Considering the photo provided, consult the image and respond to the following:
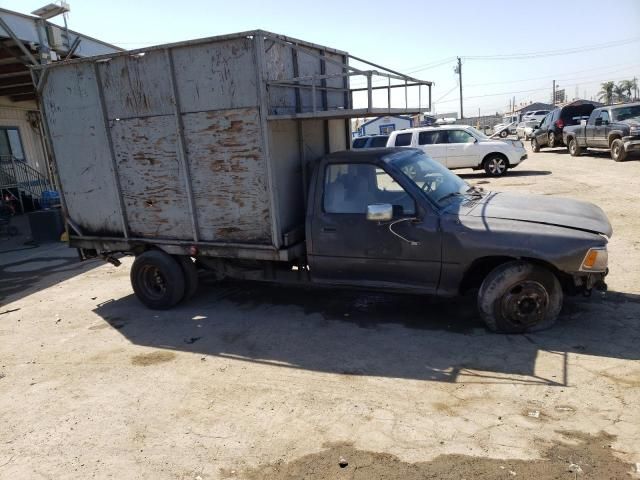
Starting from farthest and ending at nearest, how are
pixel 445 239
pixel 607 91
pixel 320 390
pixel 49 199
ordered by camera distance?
pixel 607 91, pixel 49 199, pixel 445 239, pixel 320 390

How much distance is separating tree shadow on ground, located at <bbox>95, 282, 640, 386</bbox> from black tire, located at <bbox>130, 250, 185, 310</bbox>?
0.17 m

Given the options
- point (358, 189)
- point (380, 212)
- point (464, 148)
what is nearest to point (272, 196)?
point (358, 189)

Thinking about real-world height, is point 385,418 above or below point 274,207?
below

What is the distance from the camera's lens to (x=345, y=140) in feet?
21.2

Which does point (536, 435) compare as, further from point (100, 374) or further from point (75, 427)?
point (100, 374)

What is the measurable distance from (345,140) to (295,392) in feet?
12.3

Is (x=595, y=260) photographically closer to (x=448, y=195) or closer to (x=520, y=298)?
(x=520, y=298)

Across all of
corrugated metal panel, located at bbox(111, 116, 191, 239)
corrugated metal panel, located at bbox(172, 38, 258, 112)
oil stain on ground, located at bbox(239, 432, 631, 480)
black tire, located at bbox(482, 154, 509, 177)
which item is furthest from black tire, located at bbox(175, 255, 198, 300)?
black tire, located at bbox(482, 154, 509, 177)

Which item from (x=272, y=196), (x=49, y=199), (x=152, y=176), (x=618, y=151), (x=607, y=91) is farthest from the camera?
(x=607, y=91)

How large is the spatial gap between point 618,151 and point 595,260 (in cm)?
1440

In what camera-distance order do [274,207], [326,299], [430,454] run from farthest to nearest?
[326,299] → [274,207] → [430,454]

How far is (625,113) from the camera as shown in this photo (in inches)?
640

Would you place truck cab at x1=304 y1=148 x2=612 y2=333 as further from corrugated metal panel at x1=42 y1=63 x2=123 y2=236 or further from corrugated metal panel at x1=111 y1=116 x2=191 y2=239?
corrugated metal panel at x1=42 y1=63 x2=123 y2=236

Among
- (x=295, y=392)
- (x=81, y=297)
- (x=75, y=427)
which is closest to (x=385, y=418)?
(x=295, y=392)
